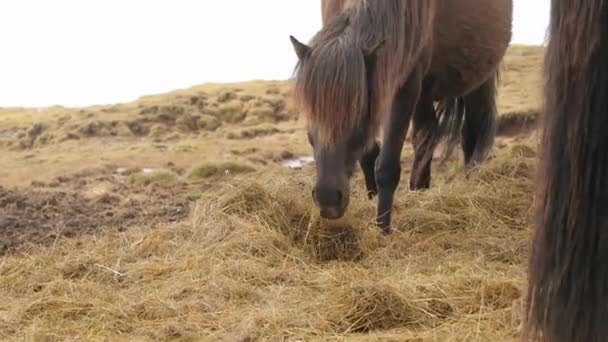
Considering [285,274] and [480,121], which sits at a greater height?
[480,121]

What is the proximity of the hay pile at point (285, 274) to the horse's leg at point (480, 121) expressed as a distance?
1.41 meters

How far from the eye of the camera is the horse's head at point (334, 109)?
423cm

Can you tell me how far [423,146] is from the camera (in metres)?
7.07

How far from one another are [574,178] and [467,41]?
170 inches

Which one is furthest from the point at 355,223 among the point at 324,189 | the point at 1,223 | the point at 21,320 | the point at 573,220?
the point at 1,223

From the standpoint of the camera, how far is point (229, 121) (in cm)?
2367

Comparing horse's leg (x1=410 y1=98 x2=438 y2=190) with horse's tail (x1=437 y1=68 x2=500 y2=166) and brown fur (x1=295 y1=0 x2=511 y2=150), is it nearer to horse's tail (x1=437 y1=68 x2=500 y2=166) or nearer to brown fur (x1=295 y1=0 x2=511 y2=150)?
horse's tail (x1=437 y1=68 x2=500 y2=166)

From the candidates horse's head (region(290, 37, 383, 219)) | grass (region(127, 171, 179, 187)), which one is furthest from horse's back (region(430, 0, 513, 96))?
grass (region(127, 171, 179, 187))

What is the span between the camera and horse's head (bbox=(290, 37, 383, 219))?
4.23 meters

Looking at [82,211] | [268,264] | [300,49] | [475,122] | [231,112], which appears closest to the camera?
[268,264]

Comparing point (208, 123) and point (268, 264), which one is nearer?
point (268, 264)

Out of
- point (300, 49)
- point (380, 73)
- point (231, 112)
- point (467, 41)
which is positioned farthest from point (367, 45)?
point (231, 112)

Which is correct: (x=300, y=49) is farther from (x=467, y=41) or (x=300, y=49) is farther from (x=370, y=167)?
(x=467, y=41)

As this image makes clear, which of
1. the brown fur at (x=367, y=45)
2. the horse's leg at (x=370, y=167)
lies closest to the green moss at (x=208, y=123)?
the horse's leg at (x=370, y=167)
